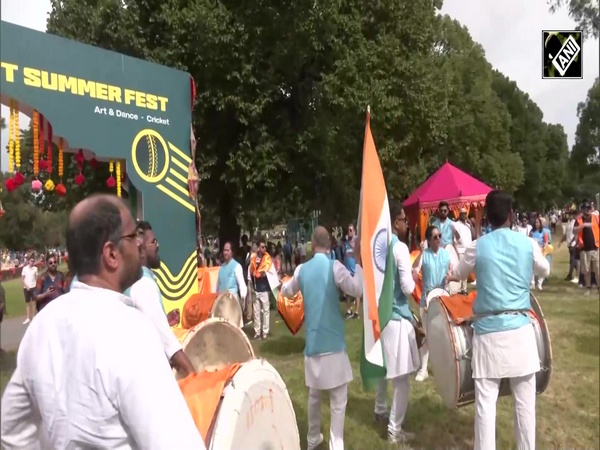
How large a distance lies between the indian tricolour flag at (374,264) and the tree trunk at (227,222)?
39.3 feet

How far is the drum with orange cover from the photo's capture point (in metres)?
2.81

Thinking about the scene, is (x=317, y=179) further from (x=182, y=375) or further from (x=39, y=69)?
(x=182, y=375)

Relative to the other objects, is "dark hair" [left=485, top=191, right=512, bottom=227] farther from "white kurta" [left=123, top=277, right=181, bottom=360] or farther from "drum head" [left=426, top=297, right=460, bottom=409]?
"white kurta" [left=123, top=277, right=181, bottom=360]

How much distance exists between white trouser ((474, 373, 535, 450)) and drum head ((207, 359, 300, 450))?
2.03 metres

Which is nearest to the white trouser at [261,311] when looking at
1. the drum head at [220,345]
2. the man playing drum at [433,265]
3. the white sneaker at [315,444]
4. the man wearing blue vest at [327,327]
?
the man playing drum at [433,265]

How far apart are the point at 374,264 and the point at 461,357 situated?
991 millimetres

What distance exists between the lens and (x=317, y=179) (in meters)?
17.1

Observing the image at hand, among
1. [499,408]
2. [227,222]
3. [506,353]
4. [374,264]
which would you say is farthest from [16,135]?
[227,222]

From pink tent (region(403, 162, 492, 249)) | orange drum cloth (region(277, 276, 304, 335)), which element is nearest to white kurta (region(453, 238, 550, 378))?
orange drum cloth (region(277, 276, 304, 335))

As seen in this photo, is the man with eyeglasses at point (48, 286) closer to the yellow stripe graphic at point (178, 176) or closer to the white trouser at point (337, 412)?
the yellow stripe graphic at point (178, 176)

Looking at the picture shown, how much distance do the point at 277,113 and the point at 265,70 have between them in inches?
47.3

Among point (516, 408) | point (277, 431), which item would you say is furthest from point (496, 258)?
point (277, 431)

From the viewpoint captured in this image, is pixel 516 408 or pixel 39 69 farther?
pixel 39 69

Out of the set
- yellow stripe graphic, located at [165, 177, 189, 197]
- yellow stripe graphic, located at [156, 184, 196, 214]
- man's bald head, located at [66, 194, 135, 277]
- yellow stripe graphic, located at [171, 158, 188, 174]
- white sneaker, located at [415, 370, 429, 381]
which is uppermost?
yellow stripe graphic, located at [171, 158, 188, 174]
